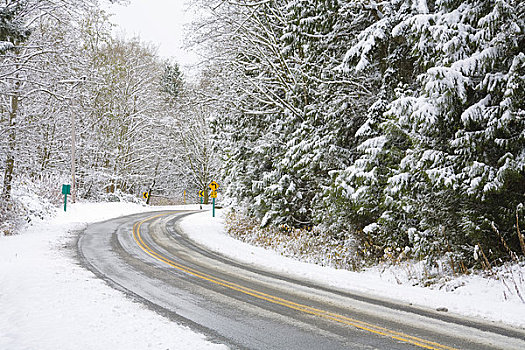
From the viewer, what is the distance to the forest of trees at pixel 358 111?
7781 millimetres

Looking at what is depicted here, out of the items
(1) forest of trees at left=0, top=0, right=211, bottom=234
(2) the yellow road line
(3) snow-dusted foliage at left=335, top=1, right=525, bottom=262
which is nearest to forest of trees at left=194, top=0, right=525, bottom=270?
(3) snow-dusted foliage at left=335, top=1, right=525, bottom=262

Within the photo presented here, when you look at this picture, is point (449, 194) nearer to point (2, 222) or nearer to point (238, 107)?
point (238, 107)

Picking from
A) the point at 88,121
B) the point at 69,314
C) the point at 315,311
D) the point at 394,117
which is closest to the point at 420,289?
the point at 315,311

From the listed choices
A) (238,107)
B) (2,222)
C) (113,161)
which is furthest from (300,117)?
(113,161)

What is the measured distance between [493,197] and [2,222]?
17.5m

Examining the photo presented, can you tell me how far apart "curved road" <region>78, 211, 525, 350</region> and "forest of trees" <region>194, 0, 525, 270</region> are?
2480 millimetres

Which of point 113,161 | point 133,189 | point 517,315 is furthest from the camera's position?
point 133,189

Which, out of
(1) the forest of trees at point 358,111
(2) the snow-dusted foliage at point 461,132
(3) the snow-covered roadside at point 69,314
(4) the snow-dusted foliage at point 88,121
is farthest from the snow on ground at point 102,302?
(4) the snow-dusted foliage at point 88,121

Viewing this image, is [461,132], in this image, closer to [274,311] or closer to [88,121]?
[274,311]

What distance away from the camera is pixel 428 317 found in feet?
21.7

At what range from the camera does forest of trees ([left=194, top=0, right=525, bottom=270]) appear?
25.2 ft

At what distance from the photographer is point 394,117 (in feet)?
30.6

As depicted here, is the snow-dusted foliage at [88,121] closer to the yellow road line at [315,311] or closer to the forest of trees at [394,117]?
the forest of trees at [394,117]

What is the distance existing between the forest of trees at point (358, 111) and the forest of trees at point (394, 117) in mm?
40
